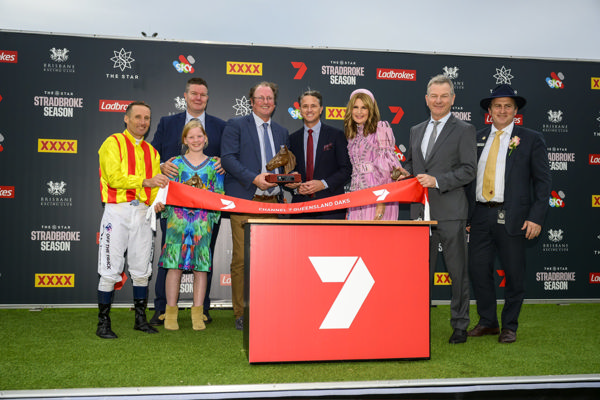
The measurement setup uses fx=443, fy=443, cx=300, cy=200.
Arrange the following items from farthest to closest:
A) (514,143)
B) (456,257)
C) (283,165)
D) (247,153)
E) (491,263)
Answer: (247,153)
(491,263)
(283,165)
(514,143)
(456,257)

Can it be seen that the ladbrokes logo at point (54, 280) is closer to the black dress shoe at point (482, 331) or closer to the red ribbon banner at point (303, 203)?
the red ribbon banner at point (303, 203)

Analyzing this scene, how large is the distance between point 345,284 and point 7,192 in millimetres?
4316

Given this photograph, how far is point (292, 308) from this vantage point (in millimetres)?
2867

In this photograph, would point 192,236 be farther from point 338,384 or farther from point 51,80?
point 51,80

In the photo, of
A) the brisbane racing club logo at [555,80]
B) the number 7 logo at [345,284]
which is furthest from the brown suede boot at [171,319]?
the brisbane racing club logo at [555,80]

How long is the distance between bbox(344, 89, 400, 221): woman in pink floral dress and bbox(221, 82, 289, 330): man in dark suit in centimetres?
80

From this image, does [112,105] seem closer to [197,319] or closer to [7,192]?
[7,192]

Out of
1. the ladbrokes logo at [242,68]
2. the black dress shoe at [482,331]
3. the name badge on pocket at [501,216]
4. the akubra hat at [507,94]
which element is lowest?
the black dress shoe at [482,331]

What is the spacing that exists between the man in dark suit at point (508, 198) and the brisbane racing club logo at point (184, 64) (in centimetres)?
Answer: 336

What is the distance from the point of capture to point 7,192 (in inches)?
201

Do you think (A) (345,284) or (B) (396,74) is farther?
(B) (396,74)

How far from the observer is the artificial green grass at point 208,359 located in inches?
104

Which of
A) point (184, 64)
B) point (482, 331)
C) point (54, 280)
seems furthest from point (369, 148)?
point (54, 280)

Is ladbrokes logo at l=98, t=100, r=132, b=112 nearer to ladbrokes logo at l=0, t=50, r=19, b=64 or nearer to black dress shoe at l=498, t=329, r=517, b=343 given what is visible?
ladbrokes logo at l=0, t=50, r=19, b=64
